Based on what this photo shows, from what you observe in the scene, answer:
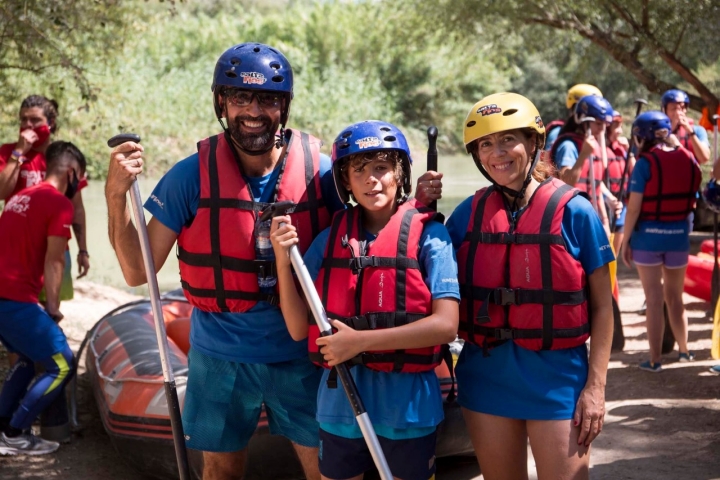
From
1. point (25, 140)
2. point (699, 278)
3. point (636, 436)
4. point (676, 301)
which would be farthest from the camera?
point (699, 278)

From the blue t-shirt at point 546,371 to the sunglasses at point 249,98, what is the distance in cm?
98

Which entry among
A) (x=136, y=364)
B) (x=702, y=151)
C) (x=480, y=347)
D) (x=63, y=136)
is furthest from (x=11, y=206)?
(x=63, y=136)

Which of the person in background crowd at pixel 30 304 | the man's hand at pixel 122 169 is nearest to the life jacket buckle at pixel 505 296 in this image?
the man's hand at pixel 122 169

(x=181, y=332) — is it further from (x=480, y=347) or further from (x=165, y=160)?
(x=165, y=160)

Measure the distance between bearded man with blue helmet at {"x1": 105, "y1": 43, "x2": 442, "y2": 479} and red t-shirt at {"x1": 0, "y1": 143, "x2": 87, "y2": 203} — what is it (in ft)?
11.0

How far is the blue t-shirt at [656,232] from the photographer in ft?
21.0

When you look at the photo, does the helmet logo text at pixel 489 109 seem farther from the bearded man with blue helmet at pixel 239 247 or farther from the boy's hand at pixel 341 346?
the boy's hand at pixel 341 346

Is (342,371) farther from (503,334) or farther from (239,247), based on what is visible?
(239,247)

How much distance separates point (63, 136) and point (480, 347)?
15.6 metres

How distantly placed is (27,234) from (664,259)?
4.27 metres

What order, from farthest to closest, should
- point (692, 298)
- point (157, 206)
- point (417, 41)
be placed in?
point (417, 41), point (692, 298), point (157, 206)

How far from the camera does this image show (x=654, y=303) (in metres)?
6.56

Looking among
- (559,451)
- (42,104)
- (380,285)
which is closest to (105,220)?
(42,104)

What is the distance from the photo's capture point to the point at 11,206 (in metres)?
5.30
